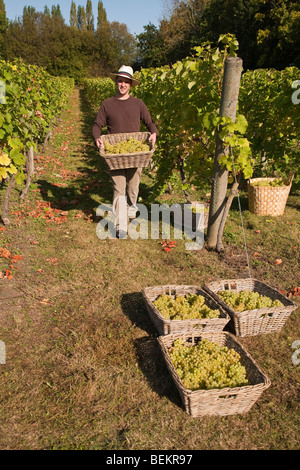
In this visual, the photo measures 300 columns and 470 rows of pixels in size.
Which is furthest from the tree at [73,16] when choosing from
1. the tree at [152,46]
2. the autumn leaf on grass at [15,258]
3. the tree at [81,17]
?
the autumn leaf on grass at [15,258]

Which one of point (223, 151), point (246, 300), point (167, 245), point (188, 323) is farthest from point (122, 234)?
point (188, 323)

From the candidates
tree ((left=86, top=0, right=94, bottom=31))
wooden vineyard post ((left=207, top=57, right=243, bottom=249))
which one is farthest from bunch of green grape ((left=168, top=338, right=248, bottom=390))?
tree ((left=86, top=0, right=94, bottom=31))

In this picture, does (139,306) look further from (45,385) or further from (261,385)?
(261,385)

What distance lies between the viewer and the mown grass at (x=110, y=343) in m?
2.47

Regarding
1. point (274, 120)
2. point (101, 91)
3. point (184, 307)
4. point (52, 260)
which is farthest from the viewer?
point (101, 91)

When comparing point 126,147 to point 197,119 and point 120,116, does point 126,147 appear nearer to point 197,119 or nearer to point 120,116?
point 120,116

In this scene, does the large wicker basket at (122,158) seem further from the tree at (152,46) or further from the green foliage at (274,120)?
the tree at (152,46)

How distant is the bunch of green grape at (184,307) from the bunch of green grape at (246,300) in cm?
24

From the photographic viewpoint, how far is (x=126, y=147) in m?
4.52

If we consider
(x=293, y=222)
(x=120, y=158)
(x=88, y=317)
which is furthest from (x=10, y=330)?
(x=293, y=222)

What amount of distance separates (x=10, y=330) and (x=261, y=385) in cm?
241

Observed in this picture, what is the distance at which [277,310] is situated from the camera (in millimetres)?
3299

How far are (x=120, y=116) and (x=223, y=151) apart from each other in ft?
4.99
